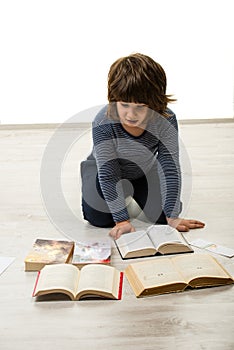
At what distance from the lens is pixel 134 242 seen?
209cm

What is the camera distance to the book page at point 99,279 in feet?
5.80

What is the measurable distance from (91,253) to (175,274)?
1.06 feet

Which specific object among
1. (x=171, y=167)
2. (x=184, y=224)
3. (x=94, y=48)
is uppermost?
(x=94, y=48)

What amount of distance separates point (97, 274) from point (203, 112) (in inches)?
96.3

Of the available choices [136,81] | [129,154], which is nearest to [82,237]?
[129,154]

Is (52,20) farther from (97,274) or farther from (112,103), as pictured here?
(97,274)

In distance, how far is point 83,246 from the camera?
205cm

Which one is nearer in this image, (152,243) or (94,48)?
(152,243)

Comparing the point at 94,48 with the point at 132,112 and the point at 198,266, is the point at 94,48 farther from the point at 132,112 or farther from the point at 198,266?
the point at 198,266

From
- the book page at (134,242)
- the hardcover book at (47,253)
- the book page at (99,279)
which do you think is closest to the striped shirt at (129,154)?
the book page at (134,242)

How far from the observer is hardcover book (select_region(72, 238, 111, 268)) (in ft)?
6.38

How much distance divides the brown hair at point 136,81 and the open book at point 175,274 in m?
0.56

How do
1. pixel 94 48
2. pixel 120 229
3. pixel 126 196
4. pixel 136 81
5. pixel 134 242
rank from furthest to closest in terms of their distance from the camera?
pixel 94 48 < pixel 126 196 < pixel 120 229 < pixel 134 242 < pixel 136 81

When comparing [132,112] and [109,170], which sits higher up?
[132,112]
